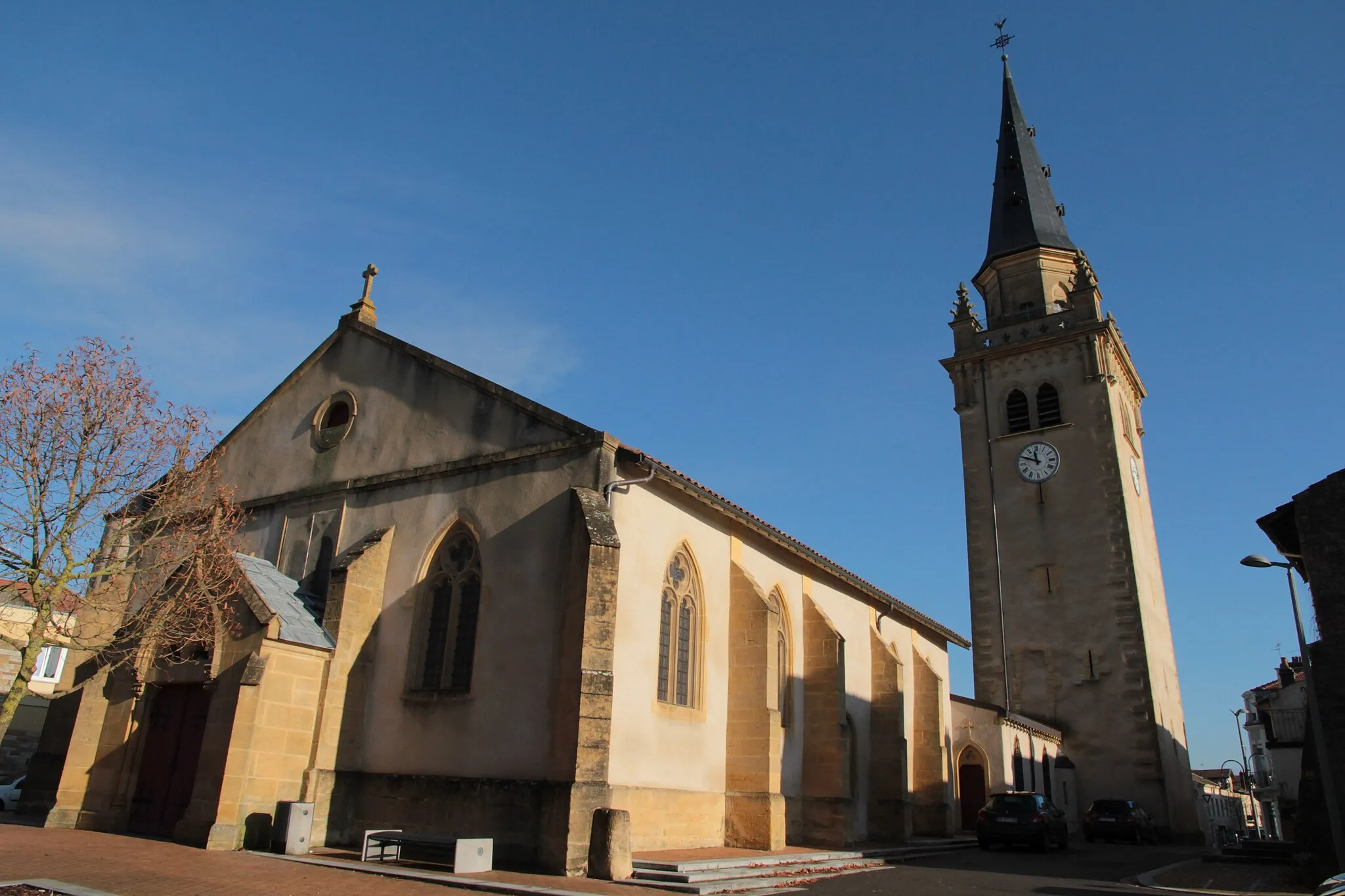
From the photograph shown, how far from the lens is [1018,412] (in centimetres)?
3850

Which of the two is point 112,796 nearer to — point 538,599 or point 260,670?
point 260,670

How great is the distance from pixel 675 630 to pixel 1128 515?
79.3 feet

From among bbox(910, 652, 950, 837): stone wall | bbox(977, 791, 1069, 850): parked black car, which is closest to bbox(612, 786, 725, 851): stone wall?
bbox(977, 791, 1069, 850): parked black car

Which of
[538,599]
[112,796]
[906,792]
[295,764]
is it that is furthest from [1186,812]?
[112,796]

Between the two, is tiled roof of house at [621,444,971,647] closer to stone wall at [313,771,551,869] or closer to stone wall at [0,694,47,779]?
stone wall at [313,771,551,869]

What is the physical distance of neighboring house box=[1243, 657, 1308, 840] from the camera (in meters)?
45.2

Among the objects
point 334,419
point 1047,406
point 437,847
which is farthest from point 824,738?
point 1047,406

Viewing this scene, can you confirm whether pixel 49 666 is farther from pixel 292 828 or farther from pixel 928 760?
pixel 928 760

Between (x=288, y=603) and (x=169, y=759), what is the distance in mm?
3275

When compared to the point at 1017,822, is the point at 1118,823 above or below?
below

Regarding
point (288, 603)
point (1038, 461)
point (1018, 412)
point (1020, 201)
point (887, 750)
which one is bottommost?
point (887, 750)

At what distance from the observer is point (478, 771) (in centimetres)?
1474

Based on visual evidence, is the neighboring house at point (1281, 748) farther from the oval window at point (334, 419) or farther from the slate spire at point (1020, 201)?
the oval window at point (334, 419)

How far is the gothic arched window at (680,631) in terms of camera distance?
54.8 ft
